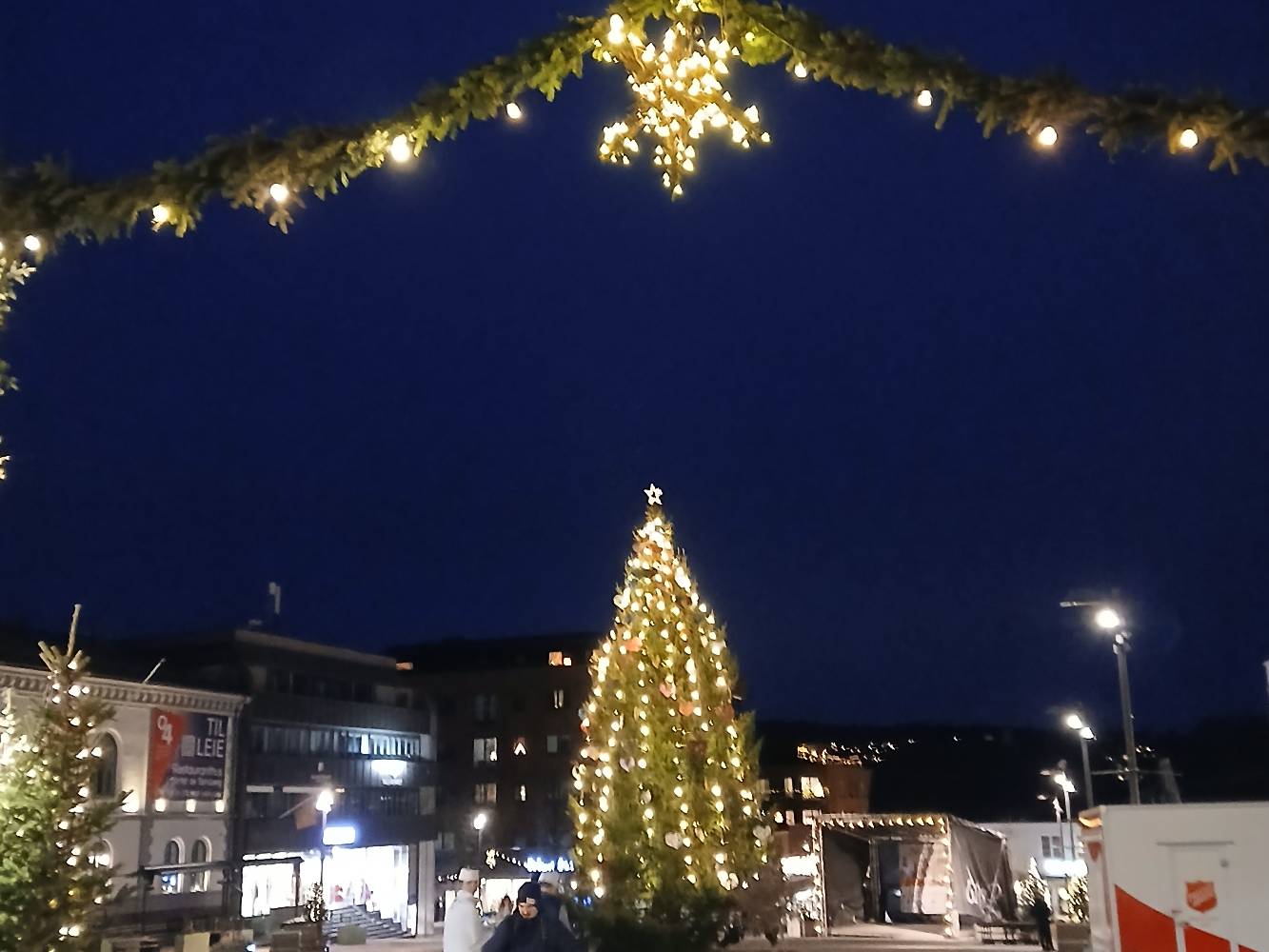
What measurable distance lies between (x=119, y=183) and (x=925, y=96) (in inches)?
131

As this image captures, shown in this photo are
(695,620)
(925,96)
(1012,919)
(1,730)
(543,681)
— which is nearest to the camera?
(925,96)

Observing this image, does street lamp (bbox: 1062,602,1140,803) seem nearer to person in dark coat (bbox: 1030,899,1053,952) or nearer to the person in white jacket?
person in dark coat (bbox: 1030,899,1053,952)

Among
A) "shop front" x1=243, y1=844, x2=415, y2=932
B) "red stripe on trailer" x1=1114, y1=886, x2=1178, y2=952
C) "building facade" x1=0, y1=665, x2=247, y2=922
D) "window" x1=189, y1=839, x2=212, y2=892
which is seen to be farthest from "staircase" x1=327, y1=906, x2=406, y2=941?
"red stripe on trailer" x1=1114, y1=886, x2=1178, y2=952

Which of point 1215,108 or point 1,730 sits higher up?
→ point 1215,108

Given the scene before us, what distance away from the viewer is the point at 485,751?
73250mm

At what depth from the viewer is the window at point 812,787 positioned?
2943 inches

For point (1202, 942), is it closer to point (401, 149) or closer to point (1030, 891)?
point (401, 149)

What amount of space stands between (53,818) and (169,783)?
32.6 m

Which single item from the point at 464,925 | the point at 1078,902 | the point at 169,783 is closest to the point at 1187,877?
the point at 464,925

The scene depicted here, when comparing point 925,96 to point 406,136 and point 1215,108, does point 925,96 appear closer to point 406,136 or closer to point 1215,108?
point 1215,108

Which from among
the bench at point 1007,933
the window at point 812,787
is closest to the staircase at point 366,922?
the window at point 812,787

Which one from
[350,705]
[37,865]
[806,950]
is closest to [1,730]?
[37,865]

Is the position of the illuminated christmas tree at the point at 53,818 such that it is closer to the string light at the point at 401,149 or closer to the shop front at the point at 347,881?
the string light at the point at 401,149

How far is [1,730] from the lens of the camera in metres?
13.7
